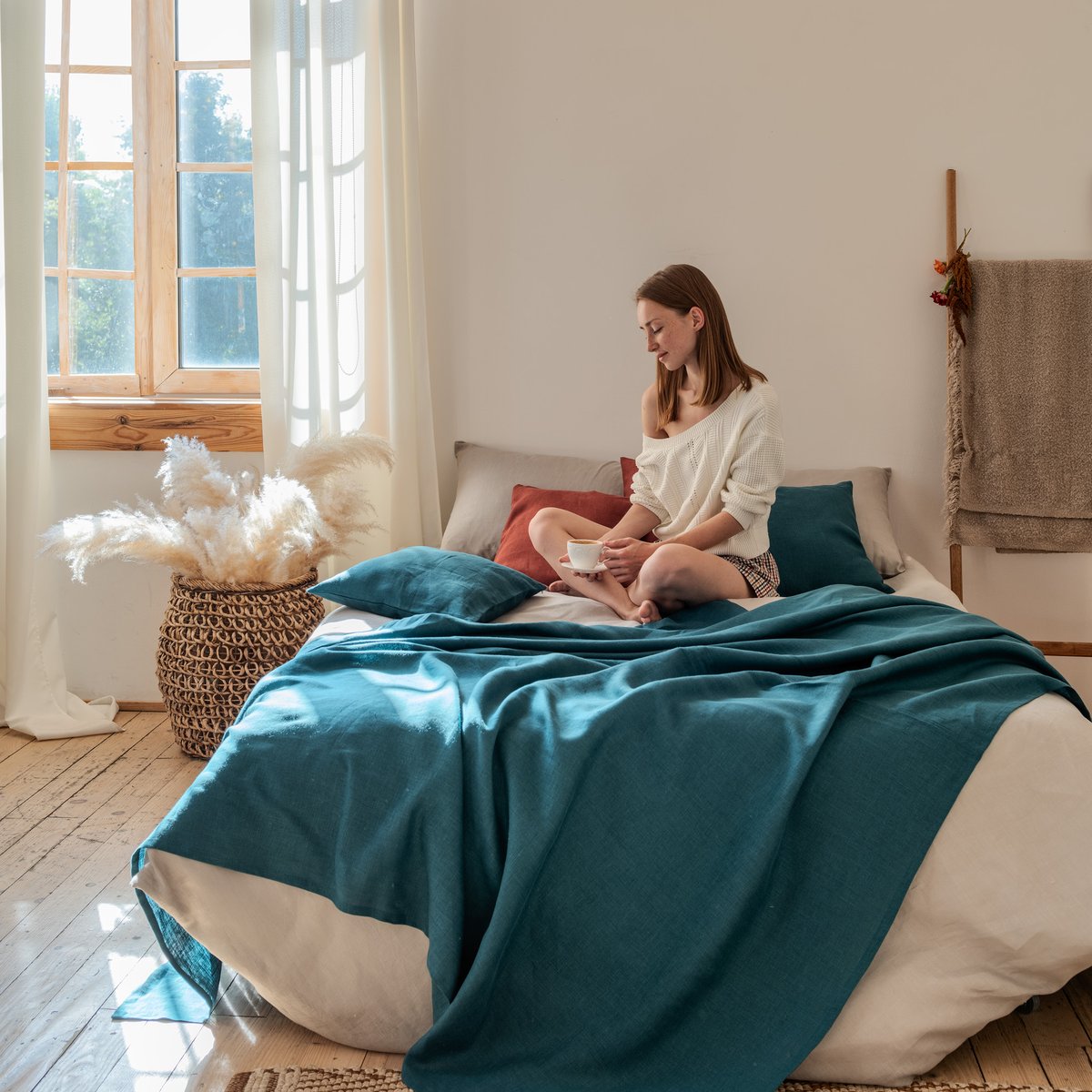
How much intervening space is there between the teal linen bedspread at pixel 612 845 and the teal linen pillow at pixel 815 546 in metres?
1.08

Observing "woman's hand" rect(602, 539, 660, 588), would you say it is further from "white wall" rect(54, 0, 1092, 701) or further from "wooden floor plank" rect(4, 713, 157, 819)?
"wooden floor plank" rect(4, 713, 157, 819)

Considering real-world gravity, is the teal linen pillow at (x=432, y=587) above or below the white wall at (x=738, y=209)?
below

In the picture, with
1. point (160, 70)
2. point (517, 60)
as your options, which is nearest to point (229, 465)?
point (160, 70)

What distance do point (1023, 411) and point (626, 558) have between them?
140 centimetres

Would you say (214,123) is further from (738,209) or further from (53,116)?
(738,209)

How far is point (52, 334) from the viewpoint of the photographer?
140 inches

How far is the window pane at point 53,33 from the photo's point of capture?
342 cm

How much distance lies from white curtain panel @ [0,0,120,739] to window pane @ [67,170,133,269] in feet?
0.90

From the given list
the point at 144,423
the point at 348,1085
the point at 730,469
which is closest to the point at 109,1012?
the point at 348,1085

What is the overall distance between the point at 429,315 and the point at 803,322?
1.12m

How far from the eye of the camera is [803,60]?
3.31 metres

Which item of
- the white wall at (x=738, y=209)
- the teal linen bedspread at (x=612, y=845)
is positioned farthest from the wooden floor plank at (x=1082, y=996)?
the white wall at (x=738, y=209)

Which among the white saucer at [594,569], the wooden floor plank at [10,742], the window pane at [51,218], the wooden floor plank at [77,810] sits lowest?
the wooden floor plank at [77,810]

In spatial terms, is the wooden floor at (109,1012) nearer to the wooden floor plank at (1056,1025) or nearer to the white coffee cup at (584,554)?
the wooden floor plank at (1056,1025)
